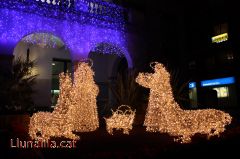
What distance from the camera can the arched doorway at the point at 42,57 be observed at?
12258mm

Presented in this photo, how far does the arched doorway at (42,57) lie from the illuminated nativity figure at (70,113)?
4.72 m

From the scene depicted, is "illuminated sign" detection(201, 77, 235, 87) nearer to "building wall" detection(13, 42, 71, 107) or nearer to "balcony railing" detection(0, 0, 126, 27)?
"balcony railing" detection(0, 0, 126, 27)

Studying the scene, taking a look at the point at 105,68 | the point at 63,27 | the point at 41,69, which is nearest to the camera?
the point at 63,27

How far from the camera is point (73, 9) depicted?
10781mm

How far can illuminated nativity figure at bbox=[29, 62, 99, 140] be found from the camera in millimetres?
6129

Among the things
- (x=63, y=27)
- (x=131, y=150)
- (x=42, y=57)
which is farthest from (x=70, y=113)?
(x=42, y=57)

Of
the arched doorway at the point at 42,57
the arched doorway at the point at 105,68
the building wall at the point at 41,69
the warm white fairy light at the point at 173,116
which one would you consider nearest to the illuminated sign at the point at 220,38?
the arched doorway at the point at 105,68

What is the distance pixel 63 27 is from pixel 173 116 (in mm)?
6085

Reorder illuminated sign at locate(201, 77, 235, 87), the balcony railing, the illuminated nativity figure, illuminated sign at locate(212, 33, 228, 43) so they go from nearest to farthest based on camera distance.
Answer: the illuminated nativity figure → the balcony railing → illuminated sign at locate(201, 77, 235, 87) → illuminated sign at locate(212, 33, 228, 43)

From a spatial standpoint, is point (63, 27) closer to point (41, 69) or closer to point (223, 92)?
point (41, 69)

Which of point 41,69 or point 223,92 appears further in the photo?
point 223,92

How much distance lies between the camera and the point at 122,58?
1488 cm

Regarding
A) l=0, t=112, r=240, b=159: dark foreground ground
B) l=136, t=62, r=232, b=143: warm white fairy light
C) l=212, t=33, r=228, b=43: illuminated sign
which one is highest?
l=212, t=33, r=228, b=43: illuminated sign

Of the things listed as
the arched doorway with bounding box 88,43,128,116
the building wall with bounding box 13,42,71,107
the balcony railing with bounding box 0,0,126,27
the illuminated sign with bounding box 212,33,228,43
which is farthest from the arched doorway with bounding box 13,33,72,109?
the illuminated sign with bounding box 212,33,228,43
